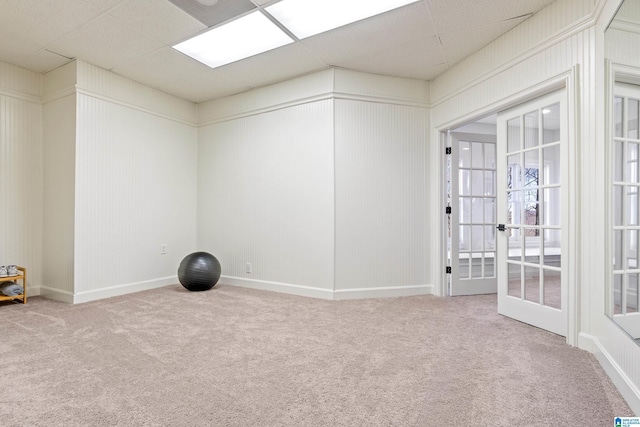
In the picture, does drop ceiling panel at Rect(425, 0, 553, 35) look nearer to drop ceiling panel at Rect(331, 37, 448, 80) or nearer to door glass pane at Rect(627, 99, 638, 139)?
drop ceiling panel at Rect(331, 37, 448, 80)

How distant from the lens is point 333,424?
5.37 feet

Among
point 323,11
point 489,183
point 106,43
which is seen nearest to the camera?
point 323,11

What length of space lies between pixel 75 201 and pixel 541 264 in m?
4.73

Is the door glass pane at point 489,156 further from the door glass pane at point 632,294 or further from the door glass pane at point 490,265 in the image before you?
the door glass pane at point 632,294

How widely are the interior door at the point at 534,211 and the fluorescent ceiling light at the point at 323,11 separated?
4.89ft

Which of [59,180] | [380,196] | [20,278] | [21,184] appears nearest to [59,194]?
[59,180]

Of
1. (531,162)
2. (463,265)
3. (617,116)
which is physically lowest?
(463,265)

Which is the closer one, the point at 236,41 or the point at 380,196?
the point at 236,41

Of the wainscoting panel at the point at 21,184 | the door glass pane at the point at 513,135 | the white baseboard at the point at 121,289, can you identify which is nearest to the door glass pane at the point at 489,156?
the door glass pane at the point at 513,135

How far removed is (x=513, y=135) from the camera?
335 centimetres

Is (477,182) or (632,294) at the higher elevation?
(477,182)

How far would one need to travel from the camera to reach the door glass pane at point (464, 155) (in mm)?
4469

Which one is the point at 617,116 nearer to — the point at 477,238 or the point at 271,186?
the point at 477,238

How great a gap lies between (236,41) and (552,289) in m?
3.69
